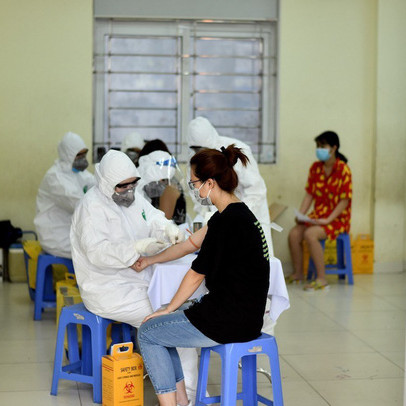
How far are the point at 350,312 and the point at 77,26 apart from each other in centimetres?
343

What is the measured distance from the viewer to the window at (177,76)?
6.75m

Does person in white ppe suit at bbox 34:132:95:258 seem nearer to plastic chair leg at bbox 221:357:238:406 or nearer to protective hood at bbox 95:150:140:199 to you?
protective hood at bbox 95:150:140:199

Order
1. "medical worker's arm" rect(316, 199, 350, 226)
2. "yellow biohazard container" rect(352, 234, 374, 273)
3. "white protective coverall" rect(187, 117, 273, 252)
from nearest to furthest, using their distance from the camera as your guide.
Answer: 1. "white protective coverall" rect(187, 117, 273, 252)
2. "medical worker's arm" rect(316, 199, 350, 226)
3. "yellow biohazard container" rect(352, 234, 374, 273)

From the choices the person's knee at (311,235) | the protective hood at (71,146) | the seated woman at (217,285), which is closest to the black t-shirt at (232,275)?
the seated woman at (217,285)

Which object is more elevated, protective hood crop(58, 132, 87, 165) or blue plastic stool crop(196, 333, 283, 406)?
protective hood crop(58, 132, 87, 165)

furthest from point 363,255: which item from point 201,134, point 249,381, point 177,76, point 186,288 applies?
point 186,288

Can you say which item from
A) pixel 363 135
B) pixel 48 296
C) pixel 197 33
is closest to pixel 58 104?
pixel 197 33

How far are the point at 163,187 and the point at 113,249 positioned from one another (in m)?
1.36

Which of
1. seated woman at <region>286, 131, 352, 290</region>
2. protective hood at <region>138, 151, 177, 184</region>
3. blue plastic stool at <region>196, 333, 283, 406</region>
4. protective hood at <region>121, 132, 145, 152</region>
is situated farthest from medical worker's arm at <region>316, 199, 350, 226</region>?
blue plastic stool at <region>196, 333, 283, 406</region>

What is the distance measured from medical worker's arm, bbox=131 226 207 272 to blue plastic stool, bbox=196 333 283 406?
1.67ft

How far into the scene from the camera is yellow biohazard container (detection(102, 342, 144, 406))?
3.13 m

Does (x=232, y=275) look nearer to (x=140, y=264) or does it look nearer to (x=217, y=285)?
(x=217, y=285)

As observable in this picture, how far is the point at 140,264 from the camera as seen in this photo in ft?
11.1

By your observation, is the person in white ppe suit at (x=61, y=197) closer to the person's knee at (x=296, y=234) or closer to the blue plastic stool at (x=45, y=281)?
the blue plastic stool at (x=45, y=281)
